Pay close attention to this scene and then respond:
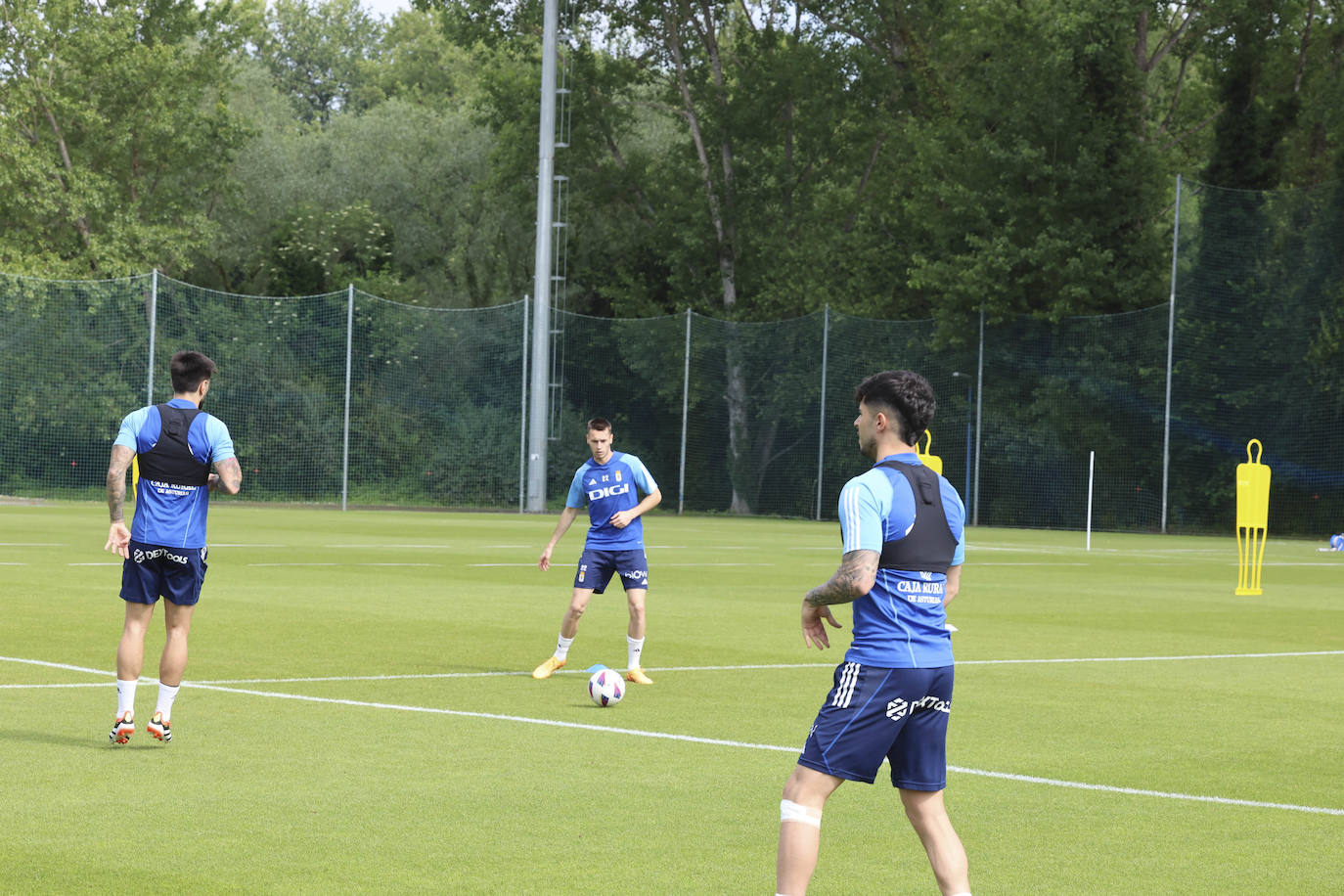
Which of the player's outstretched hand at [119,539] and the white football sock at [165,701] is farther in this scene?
the white football sock at [165,701]

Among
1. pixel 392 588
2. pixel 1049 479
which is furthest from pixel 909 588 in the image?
pixel 1049 479

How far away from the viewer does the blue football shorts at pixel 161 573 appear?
9250 millimetres

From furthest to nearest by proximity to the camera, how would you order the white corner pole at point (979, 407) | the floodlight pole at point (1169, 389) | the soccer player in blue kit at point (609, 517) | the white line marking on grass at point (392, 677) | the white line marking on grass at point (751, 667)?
the white corner pole at point (979, 407) → the floodlight pole at point (1169, 389) → the soccer player in blue kit at point (609, 517) → the white line marking on grass at point (751, 667) → the white line marking on grass at point (392, 677)

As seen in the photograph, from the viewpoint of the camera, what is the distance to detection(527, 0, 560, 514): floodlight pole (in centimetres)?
4497

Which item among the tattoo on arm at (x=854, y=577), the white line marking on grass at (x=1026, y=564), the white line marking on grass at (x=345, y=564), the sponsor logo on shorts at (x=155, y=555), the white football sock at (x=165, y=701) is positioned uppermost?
the tattoo on arm at (x=854, y=577)

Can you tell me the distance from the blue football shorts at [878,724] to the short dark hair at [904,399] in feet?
2.37

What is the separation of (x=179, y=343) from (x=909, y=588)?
4165 centimetres

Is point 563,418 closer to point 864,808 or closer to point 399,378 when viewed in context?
point 399,378

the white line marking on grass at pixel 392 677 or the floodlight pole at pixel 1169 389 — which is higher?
the floodlight pole at pixel 1169 389

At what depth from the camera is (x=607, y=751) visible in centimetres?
941

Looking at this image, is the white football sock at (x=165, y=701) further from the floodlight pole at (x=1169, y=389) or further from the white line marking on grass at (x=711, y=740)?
the floodlight pole at (x=1169, y=389)

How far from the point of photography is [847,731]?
5344 mm

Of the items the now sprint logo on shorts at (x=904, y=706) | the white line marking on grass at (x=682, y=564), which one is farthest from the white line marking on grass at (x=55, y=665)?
the white line marking on grass at (x=682, y=564)

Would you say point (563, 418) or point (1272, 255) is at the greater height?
point (1272, 255)
